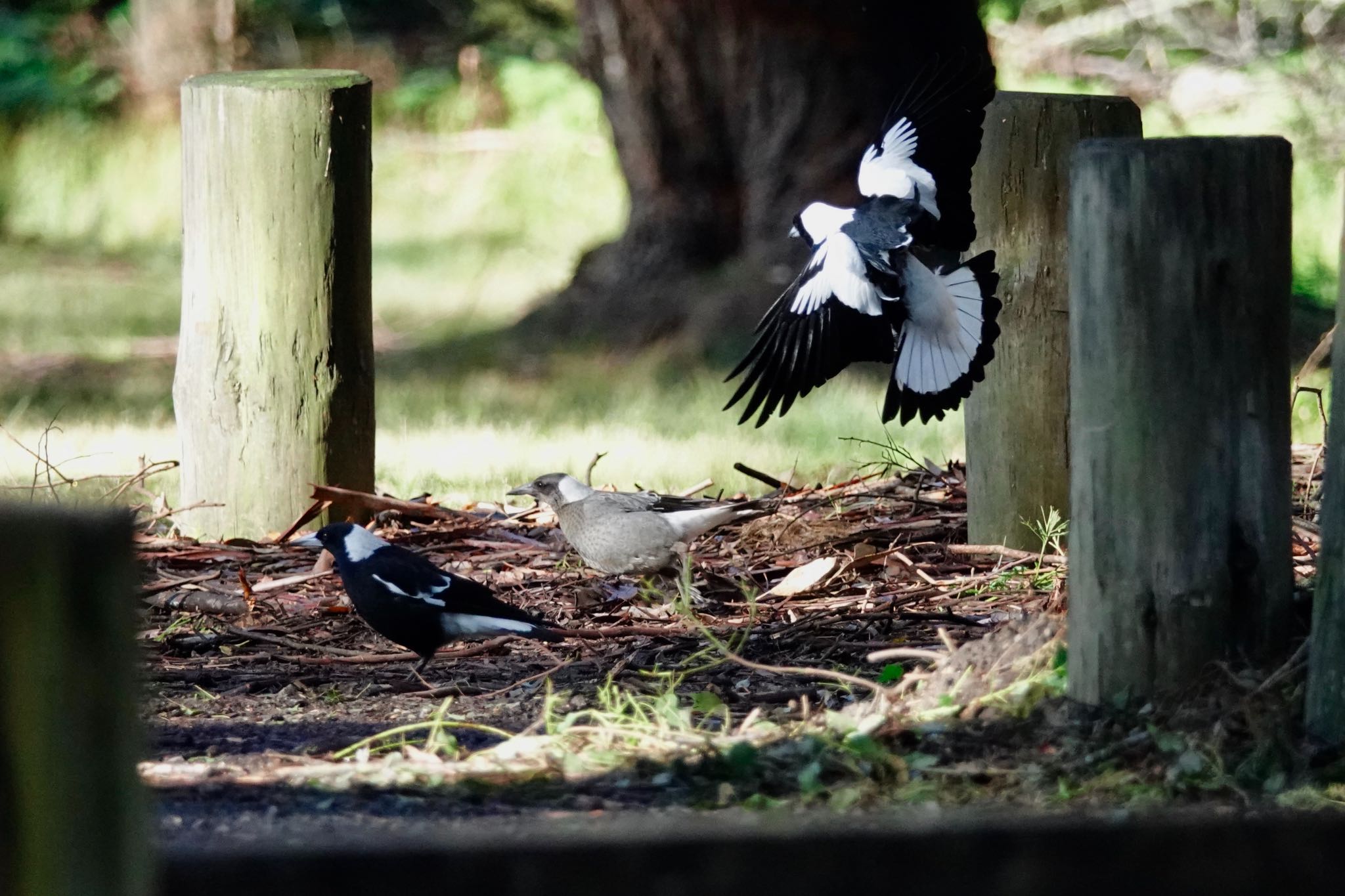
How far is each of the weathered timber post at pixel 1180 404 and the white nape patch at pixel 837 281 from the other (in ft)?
6.19

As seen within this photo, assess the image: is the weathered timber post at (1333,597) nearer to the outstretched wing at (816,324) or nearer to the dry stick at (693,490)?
the outstretched wing at (816,324)

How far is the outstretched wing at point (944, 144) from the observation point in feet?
16.2

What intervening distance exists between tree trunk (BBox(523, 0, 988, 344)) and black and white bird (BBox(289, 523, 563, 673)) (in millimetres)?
5191

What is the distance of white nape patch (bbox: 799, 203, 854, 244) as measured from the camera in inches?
199

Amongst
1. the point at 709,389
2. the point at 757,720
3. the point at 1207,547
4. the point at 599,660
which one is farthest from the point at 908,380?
the point at 709,389

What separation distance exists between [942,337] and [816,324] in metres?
0.35

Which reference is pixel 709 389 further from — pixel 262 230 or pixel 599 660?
pixel 599 660

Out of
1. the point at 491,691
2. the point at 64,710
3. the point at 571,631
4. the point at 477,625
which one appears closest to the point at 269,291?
the point at 477,625

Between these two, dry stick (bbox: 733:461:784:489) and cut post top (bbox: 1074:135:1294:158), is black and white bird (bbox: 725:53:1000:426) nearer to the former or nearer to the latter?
dry stick (bbox: 733:461:784:489)

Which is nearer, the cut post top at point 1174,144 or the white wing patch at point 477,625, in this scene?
the cut post top at point 1174,144

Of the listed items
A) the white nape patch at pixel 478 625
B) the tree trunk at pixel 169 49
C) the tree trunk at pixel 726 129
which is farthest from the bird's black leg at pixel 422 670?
the tree trunk at pixel 169 49

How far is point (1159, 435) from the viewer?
9.69 ft

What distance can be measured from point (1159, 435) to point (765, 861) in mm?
1715

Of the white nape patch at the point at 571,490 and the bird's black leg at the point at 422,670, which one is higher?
the white nape patch at the point at 571,490
